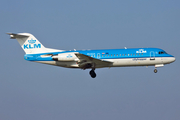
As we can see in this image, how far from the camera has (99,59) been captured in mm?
33219

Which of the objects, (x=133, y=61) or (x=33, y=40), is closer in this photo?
(x=133, y=61)

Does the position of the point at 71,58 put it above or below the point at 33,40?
below

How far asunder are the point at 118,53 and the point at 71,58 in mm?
5614

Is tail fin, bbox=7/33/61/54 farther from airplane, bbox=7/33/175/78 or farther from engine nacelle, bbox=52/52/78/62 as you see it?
engine nacelle, bbox=52/52/78/62

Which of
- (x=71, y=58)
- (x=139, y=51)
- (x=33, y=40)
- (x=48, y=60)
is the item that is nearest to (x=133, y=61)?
(x=139, y=51)

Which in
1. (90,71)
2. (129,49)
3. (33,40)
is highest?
(33,40)

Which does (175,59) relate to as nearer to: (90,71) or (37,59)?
(90,71)

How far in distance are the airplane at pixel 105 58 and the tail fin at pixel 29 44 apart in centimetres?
55

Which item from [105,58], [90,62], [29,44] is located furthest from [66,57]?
[29,44]

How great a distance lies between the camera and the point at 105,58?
112 feet

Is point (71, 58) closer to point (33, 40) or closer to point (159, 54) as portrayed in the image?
point (33, 40)

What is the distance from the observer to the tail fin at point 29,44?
3597 cm

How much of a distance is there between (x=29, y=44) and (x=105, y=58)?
32.6 ft

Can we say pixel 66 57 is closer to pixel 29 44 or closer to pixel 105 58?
pixel 105 58
